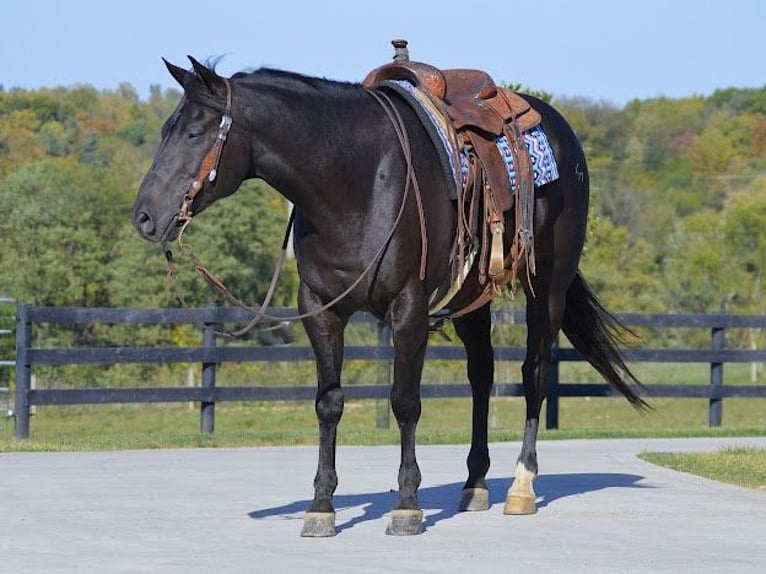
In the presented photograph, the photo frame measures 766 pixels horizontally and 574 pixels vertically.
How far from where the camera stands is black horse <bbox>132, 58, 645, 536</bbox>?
7438 mm

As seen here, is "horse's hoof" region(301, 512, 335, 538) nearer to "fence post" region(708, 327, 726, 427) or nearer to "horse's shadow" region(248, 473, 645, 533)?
"horse's shadow" region(248, 473, 645, 533)

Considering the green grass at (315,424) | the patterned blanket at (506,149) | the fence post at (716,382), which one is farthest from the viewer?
the fence post at (716,382)

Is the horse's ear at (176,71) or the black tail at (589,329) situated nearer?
the horse's ear at (176,71)

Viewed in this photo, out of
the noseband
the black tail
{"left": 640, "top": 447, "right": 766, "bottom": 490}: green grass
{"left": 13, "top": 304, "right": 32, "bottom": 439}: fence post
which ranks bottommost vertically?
{"left": 640, "top": 447, "right": 766, "bottom": 490}: green grass

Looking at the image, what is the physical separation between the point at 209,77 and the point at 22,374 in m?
8.68

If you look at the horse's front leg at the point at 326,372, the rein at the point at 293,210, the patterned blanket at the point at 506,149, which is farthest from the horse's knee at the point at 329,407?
the patterned blanket at the point at 506,149

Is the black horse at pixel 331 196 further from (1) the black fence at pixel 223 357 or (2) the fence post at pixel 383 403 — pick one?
(2) the fence post at pixel 383 403

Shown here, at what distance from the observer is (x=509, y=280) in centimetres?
891

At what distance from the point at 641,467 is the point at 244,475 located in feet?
9.79

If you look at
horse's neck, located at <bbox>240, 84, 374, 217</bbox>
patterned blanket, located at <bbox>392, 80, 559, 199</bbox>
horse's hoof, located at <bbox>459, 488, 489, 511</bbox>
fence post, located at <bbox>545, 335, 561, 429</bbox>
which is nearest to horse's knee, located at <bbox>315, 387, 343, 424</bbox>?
horse's neck, located at <bbox>240, 84, 374, 217</bbox>

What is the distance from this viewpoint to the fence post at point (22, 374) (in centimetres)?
1524

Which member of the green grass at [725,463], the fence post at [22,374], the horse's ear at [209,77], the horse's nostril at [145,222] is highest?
the horse's ear at [209,77]

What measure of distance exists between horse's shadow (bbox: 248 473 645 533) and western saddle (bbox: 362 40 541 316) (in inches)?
46.1

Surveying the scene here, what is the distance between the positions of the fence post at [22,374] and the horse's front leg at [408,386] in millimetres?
8109
